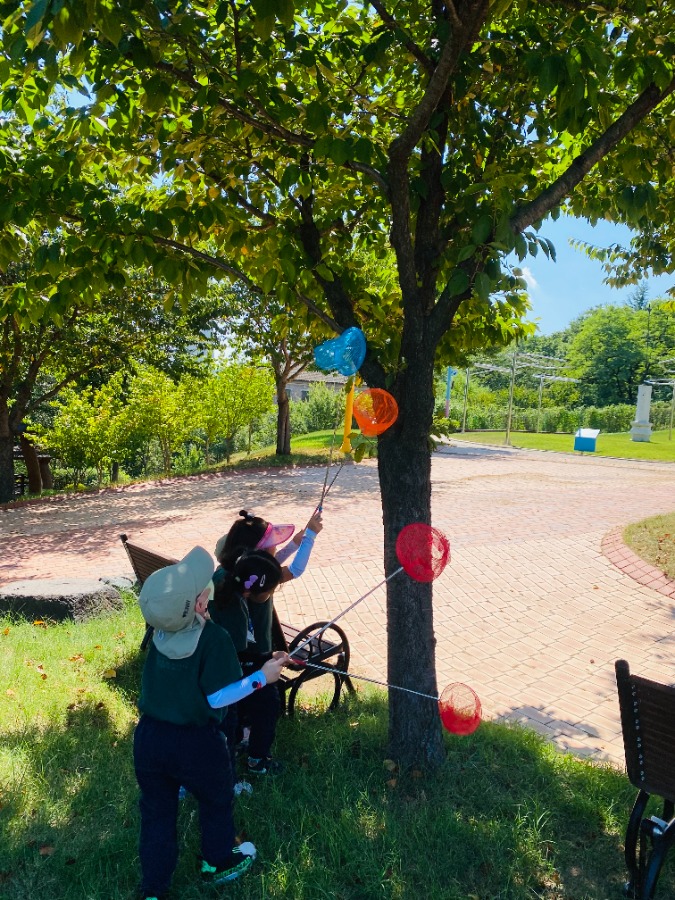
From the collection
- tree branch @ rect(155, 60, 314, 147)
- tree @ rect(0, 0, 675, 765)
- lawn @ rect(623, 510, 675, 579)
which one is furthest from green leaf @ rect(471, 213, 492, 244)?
lawn @ rect(623, 510, 675, 579)

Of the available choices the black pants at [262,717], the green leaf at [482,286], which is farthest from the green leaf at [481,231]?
the black pants at [262,717]

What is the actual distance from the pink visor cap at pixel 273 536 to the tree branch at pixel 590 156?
6.21 feet

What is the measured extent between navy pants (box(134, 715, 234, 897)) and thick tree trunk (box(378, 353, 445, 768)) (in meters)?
1.14

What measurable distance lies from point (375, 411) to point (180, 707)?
5.27 feet

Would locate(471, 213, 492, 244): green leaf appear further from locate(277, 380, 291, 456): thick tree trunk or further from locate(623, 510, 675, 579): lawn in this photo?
locate(277, 380, 291, 456): thick tree trunk

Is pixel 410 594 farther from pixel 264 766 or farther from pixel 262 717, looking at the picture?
pixel 264 766

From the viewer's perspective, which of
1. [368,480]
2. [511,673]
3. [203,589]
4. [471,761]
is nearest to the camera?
[203,589]

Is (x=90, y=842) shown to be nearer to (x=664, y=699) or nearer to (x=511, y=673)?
(x=664, y=699)

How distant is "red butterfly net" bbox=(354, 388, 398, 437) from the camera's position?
3201 millimetres

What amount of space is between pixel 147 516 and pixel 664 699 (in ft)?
33.7

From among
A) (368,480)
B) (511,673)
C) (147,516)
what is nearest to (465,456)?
(368,480)

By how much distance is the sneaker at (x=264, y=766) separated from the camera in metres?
3.38

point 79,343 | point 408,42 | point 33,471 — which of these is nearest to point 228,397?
point 79,343

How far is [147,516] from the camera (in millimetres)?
11625
